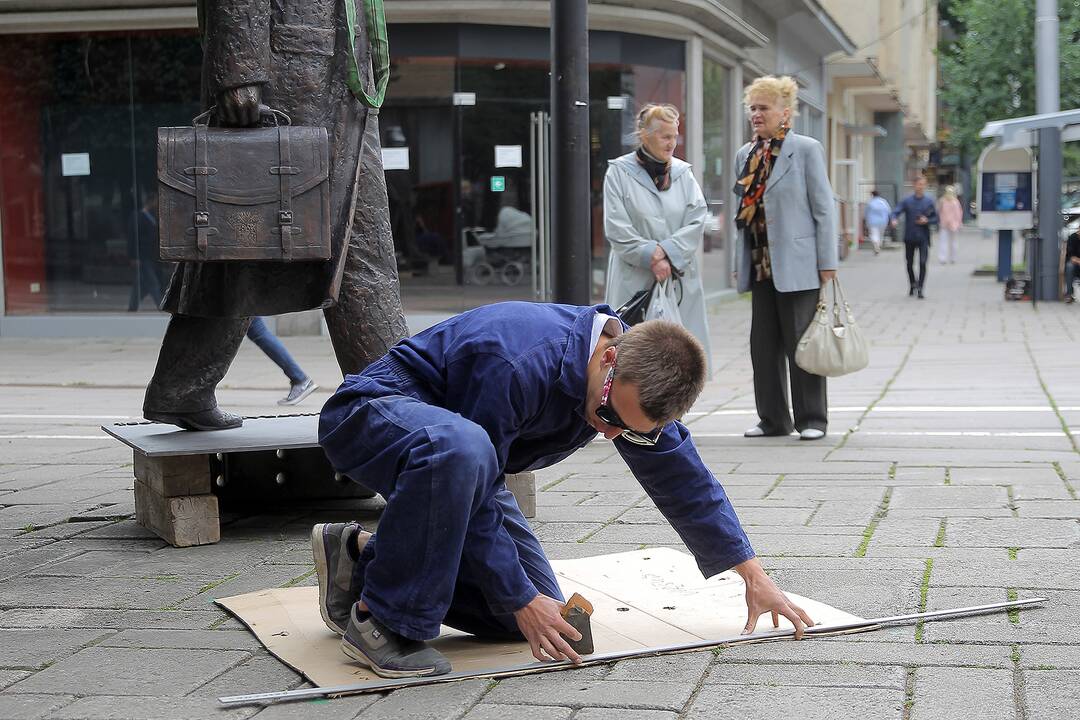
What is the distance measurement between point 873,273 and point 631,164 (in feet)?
70.3

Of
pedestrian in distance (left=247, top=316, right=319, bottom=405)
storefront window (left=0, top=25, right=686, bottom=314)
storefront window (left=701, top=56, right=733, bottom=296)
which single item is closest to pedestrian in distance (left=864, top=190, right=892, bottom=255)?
storefront window (left=701, top=56, right=733, bottom=296)

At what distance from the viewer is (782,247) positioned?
7.39 m

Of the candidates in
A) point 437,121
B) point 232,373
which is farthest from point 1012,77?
point 232,373

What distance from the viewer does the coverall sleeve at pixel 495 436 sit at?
3.22 metres

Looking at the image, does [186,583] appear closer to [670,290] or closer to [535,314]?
[535,314]

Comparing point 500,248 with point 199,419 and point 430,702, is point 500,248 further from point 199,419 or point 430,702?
point 430,702

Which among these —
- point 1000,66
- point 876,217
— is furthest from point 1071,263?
point 876,217

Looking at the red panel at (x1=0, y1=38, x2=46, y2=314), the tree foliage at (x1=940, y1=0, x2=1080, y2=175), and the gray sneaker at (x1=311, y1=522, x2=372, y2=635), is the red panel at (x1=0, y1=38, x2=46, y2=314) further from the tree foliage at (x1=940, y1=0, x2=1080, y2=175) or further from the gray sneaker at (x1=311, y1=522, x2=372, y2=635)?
the tree foliage at (x1=940, y1=0, x2=1080, y2=175)

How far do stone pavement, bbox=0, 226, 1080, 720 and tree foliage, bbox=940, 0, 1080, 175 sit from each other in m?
20.7

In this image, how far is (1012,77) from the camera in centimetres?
2967

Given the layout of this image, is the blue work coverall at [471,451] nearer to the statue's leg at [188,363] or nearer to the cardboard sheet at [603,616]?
the cardboard sheet at [603,616]

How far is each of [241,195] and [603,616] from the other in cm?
187

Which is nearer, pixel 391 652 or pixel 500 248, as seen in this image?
pixel 391 652

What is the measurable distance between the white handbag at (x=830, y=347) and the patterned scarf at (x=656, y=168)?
108 cm
